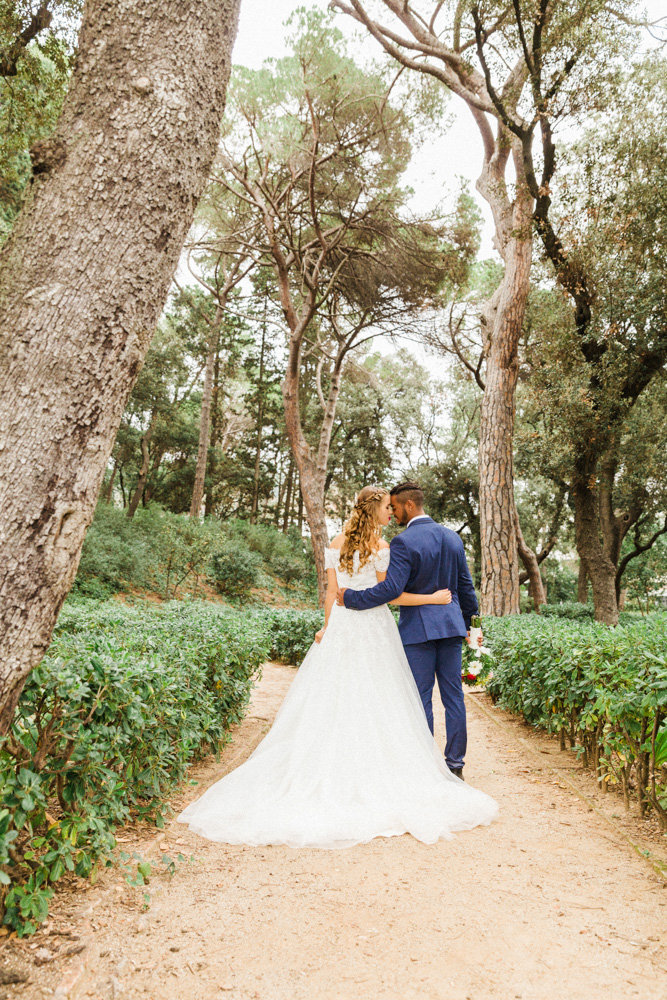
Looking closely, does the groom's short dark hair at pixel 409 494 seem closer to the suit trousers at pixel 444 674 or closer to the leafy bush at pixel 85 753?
the suit trousers at pixel 444 674

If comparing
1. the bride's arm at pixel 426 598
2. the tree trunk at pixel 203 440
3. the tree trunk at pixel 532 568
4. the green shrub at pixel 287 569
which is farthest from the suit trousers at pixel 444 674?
the green shrub at pixel 287 569

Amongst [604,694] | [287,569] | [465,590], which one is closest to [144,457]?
[287,569]

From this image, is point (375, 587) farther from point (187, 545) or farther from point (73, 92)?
point (187, 545)

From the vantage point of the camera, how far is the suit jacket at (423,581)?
13.9 ft

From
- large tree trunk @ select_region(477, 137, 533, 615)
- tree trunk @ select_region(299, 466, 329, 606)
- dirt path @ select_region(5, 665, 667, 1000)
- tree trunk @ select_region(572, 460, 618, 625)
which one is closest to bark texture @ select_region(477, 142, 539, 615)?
large tree trunk @ select_region(477, 137, 533, 615)

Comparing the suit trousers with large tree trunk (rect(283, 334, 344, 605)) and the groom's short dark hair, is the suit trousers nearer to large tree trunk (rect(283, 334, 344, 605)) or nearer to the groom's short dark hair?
the groom's short dark hair

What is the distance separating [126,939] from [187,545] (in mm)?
14256

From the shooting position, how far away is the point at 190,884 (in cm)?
278

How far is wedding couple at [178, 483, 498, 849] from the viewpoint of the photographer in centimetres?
340

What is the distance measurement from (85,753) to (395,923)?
4.66 ft

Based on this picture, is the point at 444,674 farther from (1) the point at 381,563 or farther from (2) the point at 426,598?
(1) the point at 381,563

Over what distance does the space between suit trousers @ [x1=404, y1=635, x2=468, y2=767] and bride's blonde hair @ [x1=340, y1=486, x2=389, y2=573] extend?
28.0 inches

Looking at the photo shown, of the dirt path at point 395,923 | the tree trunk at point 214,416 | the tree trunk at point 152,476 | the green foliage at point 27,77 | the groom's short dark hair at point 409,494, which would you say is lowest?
the dirt path at point 395,923

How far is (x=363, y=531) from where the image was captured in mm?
4398
